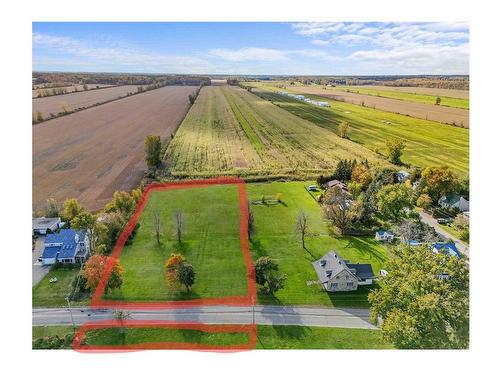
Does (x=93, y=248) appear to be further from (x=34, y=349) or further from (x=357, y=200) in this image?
(x=357, y=200)

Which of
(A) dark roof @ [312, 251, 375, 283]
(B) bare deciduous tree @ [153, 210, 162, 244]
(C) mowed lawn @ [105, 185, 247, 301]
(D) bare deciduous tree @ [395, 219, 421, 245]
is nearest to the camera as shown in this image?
(C) mowed lawn @ [105, 185, 247, 301]

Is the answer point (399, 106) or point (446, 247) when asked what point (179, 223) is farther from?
point (399, 106)

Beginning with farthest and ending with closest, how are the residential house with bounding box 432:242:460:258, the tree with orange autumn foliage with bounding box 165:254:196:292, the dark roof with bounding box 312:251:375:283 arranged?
1. the residential house with bounding box 432:242:460:258
2. the dark roof with bounding box 312:251:375:283
3. the tree with orange autumn foliage with bounding box 165:254:196:292

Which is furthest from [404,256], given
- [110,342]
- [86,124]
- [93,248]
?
[86,124]

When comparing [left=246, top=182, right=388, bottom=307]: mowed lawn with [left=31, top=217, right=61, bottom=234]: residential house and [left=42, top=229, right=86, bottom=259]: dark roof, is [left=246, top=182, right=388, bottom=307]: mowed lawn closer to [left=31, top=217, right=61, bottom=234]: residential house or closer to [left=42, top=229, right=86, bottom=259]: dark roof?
[left=42, top=229, right=86, bottom=259]: dark roof

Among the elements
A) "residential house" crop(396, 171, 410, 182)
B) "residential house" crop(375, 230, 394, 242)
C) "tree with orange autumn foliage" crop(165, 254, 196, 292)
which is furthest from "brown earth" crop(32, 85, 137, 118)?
"residential house" crop(396, 171, 410, 182)

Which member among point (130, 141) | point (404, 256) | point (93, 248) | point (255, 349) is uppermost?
point (130, 141)
